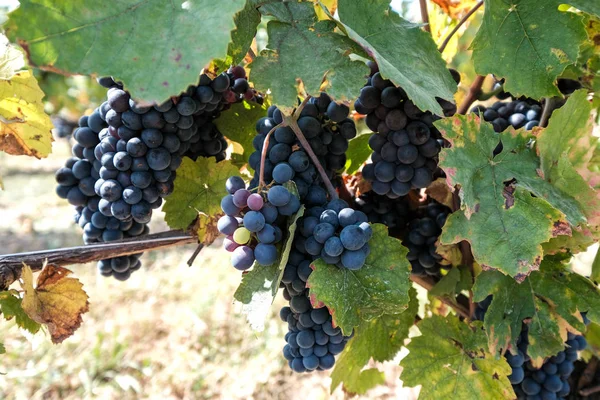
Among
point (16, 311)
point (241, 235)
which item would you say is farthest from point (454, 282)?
point (16, 311)

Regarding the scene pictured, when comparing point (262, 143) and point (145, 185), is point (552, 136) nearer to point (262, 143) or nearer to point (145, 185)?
point (262, 143)

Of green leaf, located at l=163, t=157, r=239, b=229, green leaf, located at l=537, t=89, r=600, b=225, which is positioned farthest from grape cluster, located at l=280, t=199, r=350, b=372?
green leaf, located at l=537, t=89, r=600, b=225

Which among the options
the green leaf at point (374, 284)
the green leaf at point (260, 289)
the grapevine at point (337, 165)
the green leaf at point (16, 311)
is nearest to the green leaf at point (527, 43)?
the grapevine at point (337, 165)

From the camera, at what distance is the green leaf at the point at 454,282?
1.31 metres

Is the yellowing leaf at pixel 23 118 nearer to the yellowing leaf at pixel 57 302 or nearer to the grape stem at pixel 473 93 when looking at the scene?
the yellowing leaf at pixel 57 302

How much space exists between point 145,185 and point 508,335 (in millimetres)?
976

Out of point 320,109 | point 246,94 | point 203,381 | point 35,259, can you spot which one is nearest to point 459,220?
point 320,109

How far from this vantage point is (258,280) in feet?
2.97

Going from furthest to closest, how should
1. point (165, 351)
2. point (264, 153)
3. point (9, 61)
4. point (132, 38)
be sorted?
1. point (165, 351)
2. point (9, 61)
3. point (264, 153)
4. point (132, 38)

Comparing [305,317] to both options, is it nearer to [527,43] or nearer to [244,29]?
[244,29]

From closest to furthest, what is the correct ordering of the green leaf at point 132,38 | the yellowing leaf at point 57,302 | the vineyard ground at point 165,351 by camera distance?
the green leaf at point 132,38, the yellowing leaf at point 57,302, the vineyard ground at point 165,351

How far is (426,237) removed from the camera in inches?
51.8

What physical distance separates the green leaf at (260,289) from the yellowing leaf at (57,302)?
513 mm

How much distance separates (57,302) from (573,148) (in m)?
1.26
